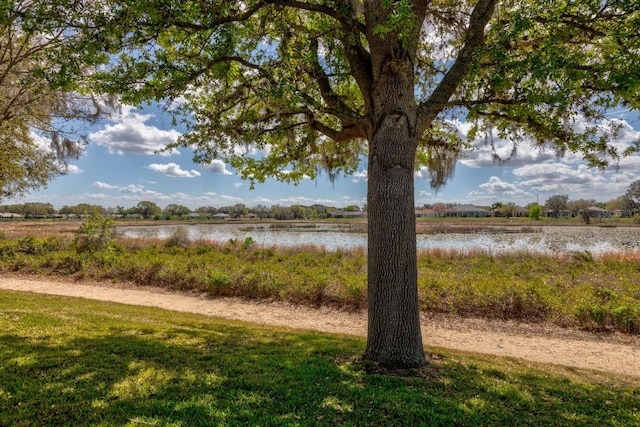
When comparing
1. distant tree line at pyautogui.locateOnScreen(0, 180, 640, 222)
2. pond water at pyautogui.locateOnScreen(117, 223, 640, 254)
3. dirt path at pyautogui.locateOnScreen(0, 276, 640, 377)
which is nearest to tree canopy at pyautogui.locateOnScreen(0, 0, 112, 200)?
dirt path at pyautogui.locateOnScreen(0, 276, 640, 377)

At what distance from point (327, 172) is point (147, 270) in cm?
888

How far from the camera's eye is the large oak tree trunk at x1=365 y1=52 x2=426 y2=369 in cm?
424

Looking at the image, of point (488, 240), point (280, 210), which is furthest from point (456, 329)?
point (280, 210)

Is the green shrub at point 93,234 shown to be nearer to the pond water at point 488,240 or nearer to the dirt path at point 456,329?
the dirt path at point 456,329

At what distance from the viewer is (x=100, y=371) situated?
147 inches

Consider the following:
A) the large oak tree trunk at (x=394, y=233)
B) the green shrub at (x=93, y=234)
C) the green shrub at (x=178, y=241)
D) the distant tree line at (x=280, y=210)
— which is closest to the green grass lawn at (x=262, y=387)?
the large oak tree trunk at (x=394, y=233)

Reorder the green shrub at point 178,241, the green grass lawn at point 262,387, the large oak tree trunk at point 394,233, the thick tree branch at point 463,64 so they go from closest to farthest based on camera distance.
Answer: the green grass lawn at point 262,387 → the large oak tree trunk at point 394,233 → the thick tree branch at point 463,64 → the green shrub at point 178,241

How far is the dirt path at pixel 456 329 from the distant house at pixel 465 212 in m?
99.7

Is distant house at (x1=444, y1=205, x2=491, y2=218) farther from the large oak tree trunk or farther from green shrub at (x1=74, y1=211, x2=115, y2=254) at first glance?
the large oak tree trunk

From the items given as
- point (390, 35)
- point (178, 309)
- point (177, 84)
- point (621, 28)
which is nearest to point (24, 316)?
point (178, 309)

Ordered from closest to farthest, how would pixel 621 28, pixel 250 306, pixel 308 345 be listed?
1. pixel 621 28
2. pixel 308 345
3. pixel 250 306

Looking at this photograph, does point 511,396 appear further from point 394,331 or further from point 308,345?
point 308,345

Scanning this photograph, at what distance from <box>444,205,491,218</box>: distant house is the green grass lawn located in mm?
103971

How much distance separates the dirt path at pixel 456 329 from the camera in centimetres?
639
